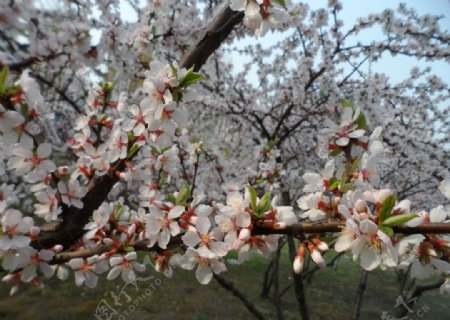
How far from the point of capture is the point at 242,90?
585 cm

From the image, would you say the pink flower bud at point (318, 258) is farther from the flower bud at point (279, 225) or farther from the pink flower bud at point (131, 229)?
the pink flower bud at point (131, 229)

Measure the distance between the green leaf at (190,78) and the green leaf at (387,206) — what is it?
0.83 metres

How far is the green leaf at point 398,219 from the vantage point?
951 millimetres

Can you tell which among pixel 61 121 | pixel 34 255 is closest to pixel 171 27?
pixel 34 255

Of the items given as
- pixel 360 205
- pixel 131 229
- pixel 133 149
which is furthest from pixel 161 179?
pixel 360 205

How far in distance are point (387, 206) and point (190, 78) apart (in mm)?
884

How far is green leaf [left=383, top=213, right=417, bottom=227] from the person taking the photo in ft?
3.12

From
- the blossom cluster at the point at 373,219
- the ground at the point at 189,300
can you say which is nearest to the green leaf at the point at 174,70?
the blossom cluster at the point at 373,219

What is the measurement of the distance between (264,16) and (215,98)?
405cm

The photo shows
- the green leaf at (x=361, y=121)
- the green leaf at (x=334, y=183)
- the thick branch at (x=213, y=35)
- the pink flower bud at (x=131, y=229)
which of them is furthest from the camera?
the thick branch at (x=213, y=35)

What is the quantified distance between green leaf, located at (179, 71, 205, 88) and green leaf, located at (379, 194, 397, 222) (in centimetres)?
83

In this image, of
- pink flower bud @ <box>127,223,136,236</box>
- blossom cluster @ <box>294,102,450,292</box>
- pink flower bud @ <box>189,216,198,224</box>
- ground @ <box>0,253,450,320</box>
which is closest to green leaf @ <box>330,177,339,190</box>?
blossom cluster @ <box>294,102,450,292</box>

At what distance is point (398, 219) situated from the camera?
961mm

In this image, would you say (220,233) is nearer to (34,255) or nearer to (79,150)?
(34,255)
